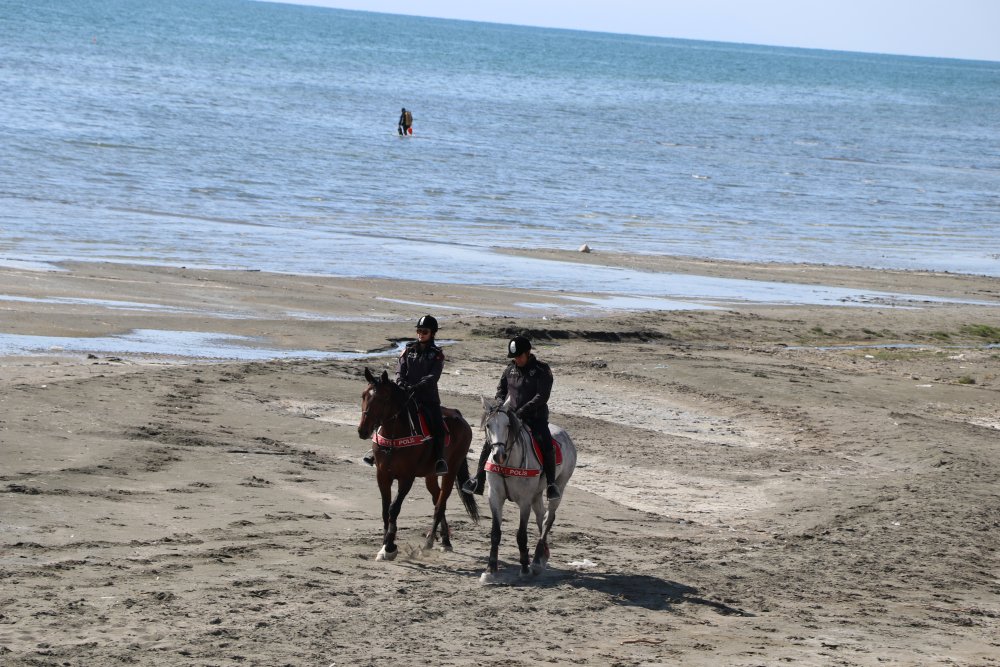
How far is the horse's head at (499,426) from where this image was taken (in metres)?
11.4

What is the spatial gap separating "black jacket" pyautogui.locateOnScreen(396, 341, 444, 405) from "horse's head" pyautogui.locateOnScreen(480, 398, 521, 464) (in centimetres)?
91

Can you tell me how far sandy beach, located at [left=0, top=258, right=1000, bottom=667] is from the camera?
10195 mm

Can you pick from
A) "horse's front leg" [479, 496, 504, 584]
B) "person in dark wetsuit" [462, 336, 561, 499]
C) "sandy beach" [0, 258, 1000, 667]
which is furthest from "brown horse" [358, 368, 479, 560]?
"horse's front leg" [479, 496, 504, 584]

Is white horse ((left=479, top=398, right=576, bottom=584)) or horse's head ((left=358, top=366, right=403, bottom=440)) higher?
horse's head ((left=358, top=366, right=403, bottom=440))

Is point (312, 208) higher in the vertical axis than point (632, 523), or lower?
higher

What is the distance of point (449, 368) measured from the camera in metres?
20.9

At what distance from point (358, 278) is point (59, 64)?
7164 cm

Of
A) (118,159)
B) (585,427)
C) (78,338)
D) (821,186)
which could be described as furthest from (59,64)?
(585,427)

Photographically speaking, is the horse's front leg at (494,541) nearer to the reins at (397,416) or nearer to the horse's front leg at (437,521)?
the horse's front leg at (437,521)

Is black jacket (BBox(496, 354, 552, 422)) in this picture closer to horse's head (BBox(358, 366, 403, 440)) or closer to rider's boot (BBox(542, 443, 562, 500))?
rider's boot (BBox(542, 443, 562, 500))

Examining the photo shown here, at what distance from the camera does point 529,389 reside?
1188 centimetres

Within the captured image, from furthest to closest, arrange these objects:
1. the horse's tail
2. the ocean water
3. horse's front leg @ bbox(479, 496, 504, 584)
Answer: the ocean water, the horse's tail, horse's front leg @ bbox(479, 496, 504, 584)

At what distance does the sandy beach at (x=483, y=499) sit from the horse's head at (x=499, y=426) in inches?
49.3

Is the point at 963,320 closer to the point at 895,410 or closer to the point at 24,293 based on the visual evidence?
the point at 895,410
